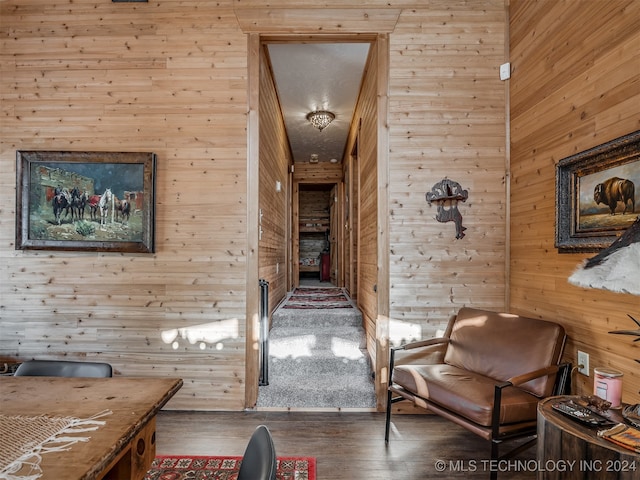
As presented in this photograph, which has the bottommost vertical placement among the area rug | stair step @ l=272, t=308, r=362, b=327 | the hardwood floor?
the hardwood floor

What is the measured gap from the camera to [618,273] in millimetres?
1207

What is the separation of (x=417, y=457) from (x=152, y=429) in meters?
1.75

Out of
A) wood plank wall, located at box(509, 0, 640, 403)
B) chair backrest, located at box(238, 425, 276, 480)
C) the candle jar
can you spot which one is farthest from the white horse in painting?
the candle jar

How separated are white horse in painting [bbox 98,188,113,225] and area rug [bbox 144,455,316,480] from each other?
194 cm

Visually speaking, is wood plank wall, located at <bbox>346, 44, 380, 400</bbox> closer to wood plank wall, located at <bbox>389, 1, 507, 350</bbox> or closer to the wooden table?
wood plank wall, located at <bbox>389, 1, 507, 350</bbox>

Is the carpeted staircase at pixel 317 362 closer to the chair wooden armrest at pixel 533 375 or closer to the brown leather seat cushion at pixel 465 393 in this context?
the brown leather seat cushion at pixel 465 393

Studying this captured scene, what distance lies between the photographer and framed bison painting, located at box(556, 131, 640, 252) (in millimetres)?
1867

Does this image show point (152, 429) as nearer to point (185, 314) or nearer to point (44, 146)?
point (185, 314)

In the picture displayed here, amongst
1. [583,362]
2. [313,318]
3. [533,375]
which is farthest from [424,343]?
[313,318]

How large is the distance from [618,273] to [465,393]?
122 cm

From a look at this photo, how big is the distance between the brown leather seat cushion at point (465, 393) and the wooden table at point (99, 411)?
1.55 metres

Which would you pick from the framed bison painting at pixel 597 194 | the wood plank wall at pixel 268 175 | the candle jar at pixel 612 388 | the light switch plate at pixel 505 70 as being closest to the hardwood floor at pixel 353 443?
the candle jar at pixel 612 388

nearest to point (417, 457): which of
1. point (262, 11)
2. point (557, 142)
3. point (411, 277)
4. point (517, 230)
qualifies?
point (411, 277)

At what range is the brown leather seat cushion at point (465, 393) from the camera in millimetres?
2002
